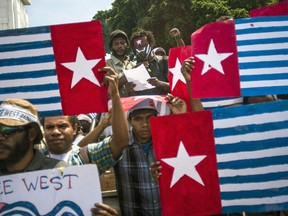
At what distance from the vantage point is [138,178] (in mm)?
3131

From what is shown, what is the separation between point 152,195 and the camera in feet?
10.2

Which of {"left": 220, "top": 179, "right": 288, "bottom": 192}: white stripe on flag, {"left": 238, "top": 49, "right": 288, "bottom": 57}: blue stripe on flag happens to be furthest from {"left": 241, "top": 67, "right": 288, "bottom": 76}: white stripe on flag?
{"left": 220, "top": 179, "right": 288, "bottom": 192}: white stripe on flag

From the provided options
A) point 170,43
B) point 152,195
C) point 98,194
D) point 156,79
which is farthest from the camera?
point 170,43

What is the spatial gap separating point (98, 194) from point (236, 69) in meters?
1.72

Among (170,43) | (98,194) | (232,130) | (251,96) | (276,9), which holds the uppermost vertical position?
(170,43)

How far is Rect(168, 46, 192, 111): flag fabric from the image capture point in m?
3.93

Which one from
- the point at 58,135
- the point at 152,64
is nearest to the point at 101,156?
the point at 58,135

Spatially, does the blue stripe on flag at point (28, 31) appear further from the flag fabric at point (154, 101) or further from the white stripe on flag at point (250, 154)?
the white stripe on flag at point (250, 154)

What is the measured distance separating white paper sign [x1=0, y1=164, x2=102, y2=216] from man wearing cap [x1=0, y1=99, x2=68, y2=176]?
0.09m

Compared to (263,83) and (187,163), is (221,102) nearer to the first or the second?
(263,83)

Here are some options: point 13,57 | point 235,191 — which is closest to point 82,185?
point 235,191

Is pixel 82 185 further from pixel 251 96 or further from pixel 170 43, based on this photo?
pixel 170 43

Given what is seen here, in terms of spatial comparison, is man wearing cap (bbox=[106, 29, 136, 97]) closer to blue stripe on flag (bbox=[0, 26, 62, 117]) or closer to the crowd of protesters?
the crowd of protesters

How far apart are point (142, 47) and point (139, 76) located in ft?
2.81
